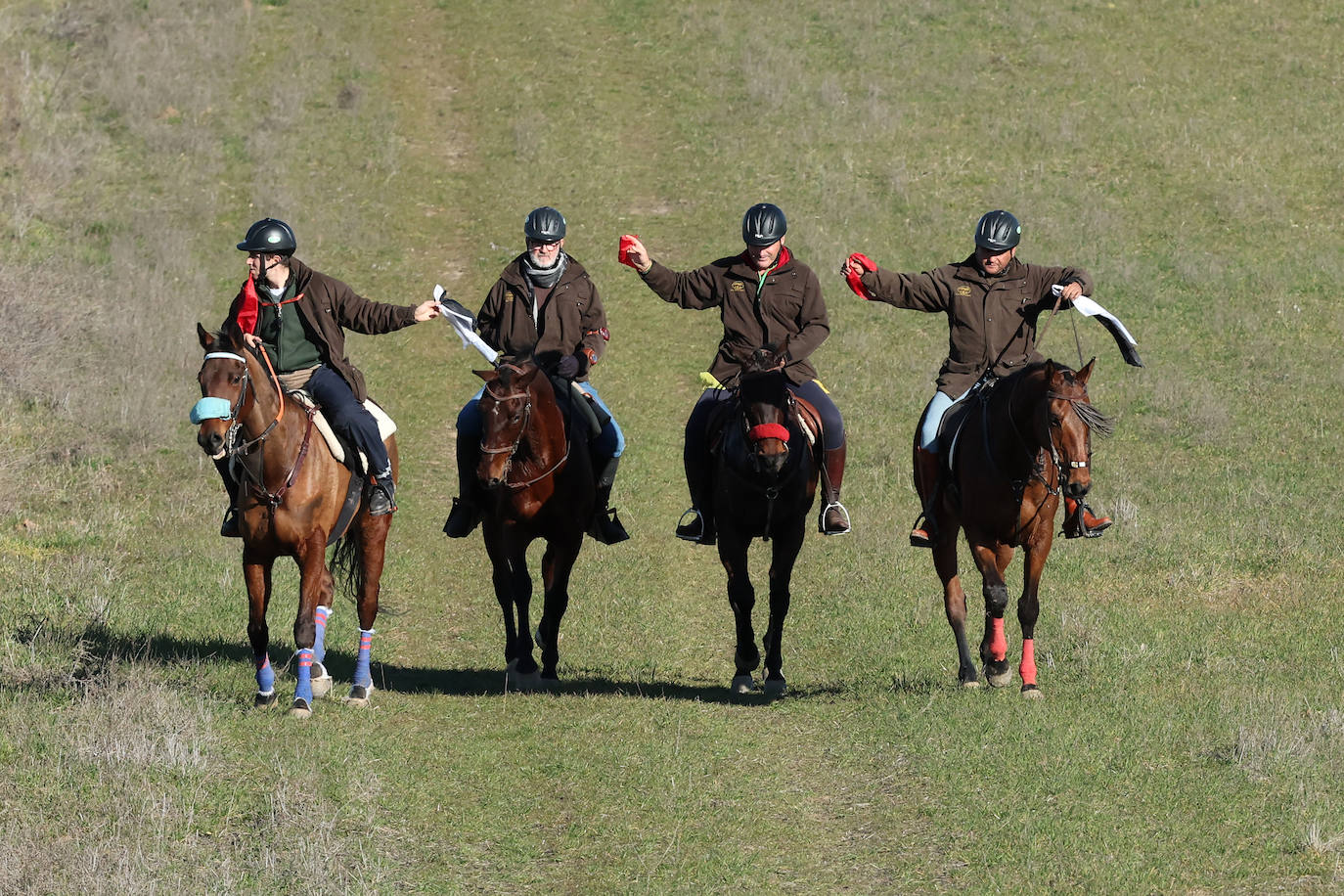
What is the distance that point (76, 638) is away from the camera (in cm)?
1216

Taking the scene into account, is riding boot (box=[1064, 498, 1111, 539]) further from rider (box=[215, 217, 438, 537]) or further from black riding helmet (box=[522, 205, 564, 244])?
rider (box=[215, 217, 438, 537])

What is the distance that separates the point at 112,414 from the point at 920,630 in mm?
10921

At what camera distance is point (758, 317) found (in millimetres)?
12164

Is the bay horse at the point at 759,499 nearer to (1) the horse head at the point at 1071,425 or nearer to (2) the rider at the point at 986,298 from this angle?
(2) the rider at the point at 986,298

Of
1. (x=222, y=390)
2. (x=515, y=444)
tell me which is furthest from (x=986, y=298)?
(x=222, y=390)

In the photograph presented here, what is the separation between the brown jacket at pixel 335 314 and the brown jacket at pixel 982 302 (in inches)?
149

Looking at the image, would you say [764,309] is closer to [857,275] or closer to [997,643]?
[857,275]

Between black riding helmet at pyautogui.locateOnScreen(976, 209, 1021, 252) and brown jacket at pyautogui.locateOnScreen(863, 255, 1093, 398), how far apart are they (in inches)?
9.3

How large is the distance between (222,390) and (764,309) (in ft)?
14.3

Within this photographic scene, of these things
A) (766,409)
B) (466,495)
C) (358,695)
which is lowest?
(358,695)

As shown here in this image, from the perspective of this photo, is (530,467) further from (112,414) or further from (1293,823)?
(112,414)

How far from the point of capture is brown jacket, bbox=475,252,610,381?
12.4 m

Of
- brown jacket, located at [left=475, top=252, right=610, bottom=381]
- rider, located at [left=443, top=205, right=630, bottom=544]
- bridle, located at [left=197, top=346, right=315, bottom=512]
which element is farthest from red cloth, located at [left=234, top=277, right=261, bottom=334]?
brown jacket, located at [left=475, top=252, right=610, bottom=381]

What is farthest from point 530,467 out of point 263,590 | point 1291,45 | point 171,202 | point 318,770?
point 1291,45
